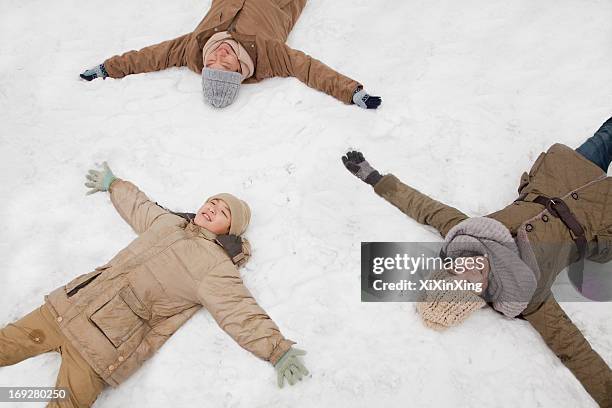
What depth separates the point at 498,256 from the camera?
3.34 metres

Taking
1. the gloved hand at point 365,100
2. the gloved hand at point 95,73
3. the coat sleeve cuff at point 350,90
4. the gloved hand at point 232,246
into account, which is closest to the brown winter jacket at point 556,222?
the gloved hand at point 365,100

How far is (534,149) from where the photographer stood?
4.45 meters

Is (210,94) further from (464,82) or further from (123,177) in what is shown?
(464,82)

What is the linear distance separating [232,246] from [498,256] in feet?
6.26

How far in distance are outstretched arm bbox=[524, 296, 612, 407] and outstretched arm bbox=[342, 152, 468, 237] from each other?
2.90 feet

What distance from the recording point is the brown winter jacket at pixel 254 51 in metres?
4.83

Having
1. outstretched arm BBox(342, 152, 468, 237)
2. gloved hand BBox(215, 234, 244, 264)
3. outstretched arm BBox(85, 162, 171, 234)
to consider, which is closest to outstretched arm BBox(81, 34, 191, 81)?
outstretched arm BBox(85, 162, 171, 234)

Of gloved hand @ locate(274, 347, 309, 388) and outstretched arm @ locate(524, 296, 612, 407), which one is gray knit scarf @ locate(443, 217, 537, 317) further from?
gloved hand @ locate(274, 347, 309, 388)

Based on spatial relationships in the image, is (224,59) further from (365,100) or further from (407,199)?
(407,199)

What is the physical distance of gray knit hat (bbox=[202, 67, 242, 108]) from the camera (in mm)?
4730

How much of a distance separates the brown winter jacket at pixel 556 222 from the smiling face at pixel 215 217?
50.4 inches

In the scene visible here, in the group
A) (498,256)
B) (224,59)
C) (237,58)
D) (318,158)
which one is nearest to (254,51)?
(237,58)

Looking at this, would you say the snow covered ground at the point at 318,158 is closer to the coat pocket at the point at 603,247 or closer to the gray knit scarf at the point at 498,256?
the gray knit scarf at the point at 498,256

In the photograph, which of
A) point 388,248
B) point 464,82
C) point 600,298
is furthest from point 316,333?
point 464,82
